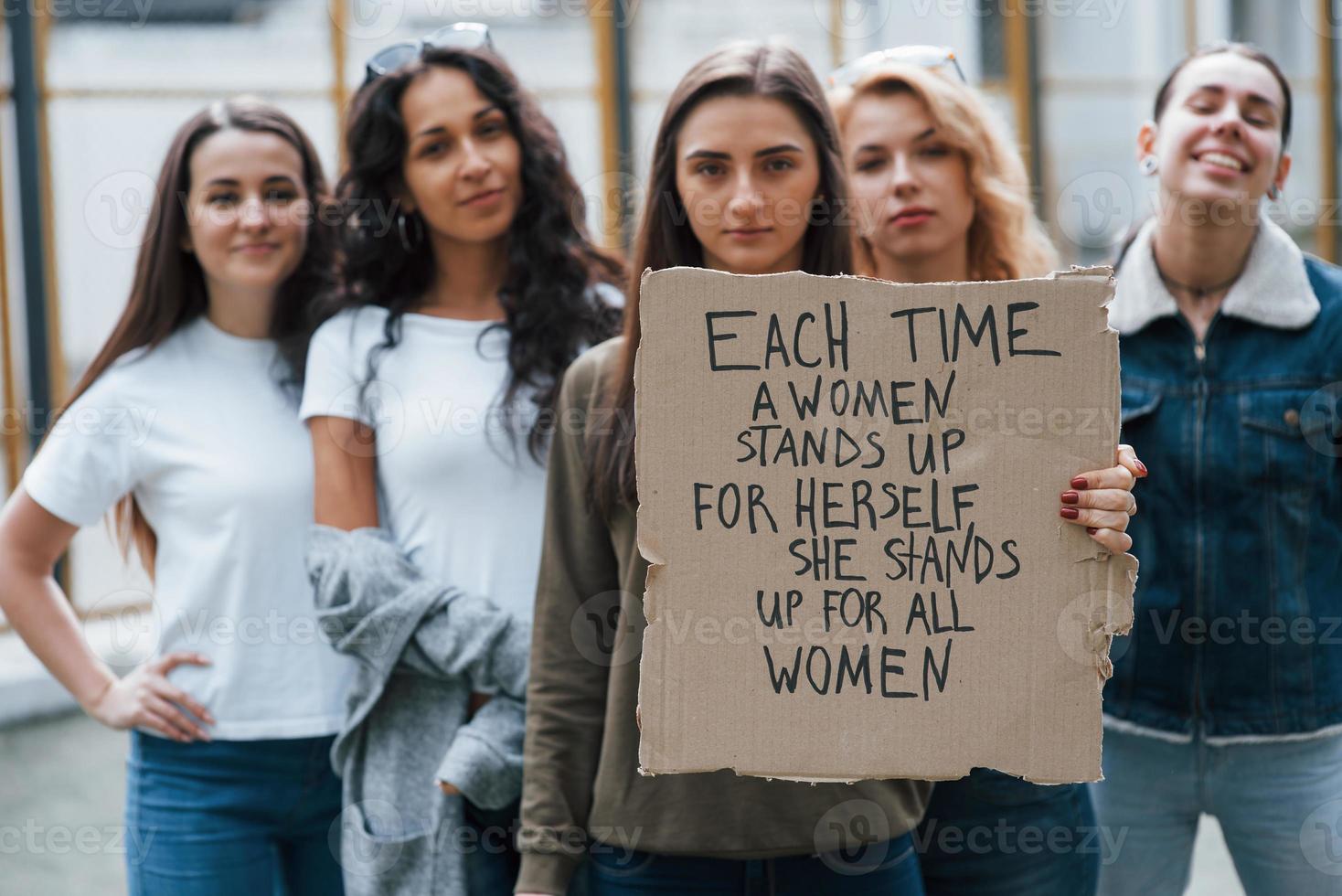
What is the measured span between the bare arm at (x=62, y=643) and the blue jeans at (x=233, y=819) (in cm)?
6

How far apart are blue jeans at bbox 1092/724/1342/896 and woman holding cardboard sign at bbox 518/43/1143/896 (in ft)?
1.79

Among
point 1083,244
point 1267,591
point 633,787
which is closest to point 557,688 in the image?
point 633,787

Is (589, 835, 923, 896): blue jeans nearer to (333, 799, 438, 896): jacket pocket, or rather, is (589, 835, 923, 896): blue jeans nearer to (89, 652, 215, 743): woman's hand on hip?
(333, 799, 438, 896): jacket pocket

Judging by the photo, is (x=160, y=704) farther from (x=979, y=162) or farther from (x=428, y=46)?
(x=979, y=162)

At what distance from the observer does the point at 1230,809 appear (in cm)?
209

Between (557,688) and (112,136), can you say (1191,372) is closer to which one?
(557,688)

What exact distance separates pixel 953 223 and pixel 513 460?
0.81m

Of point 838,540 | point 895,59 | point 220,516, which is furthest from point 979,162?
point 220,516

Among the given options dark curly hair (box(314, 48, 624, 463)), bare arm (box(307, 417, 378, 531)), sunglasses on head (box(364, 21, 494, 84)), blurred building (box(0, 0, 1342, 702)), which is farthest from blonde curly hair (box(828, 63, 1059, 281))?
blurred building (box(0, 0, 1342, 702))

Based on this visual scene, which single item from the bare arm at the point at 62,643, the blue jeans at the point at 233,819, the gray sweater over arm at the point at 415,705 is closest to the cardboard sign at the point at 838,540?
the gray sweater over arm at the point at 415,705

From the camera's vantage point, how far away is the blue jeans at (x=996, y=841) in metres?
1.96

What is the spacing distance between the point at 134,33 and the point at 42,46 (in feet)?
1.23

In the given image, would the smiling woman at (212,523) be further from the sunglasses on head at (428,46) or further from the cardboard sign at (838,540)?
the cardboard sign at (838,540)

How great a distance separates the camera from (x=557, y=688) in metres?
1.72
